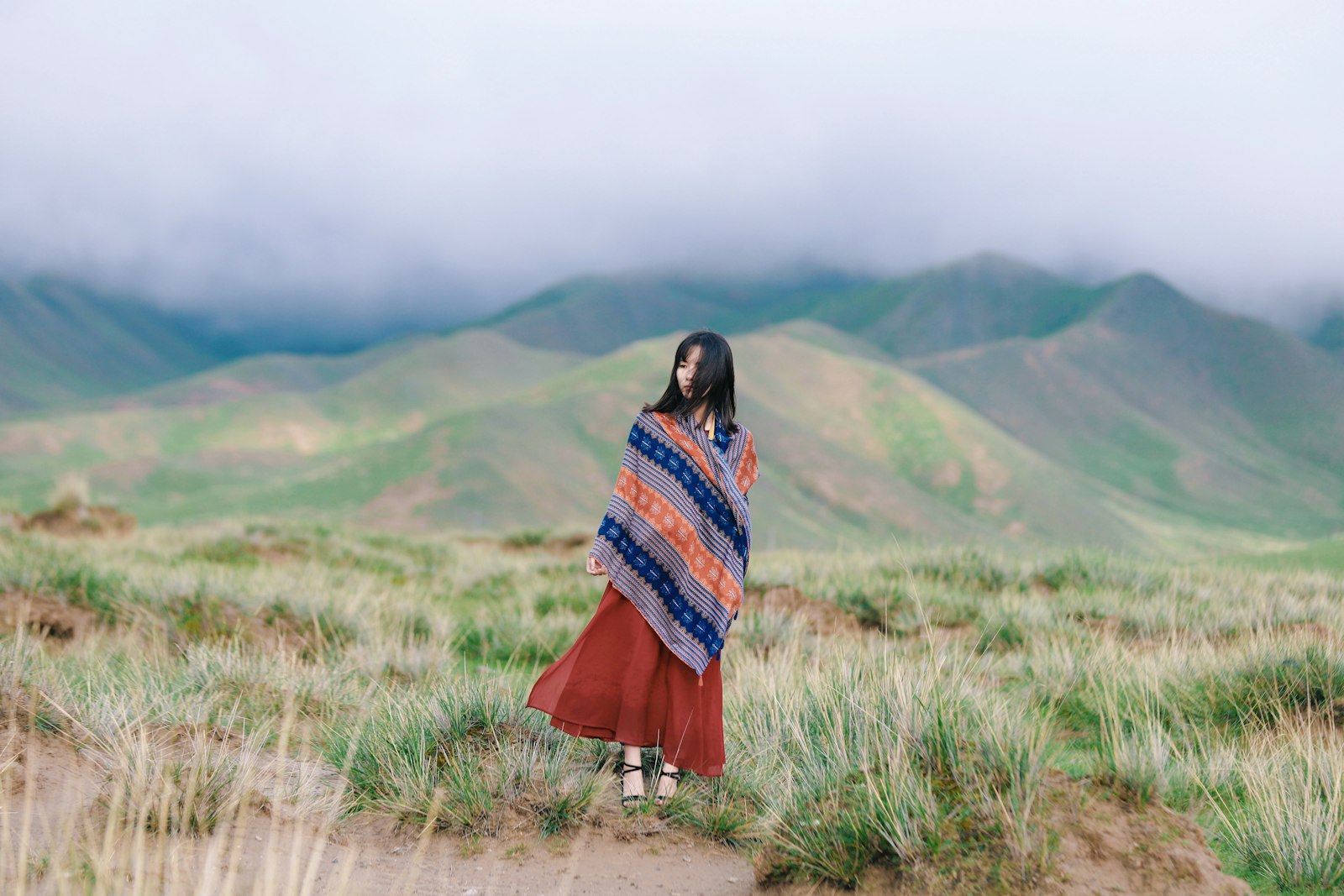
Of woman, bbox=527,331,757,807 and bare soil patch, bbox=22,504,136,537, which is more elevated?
woman, bbox=527,331,757,807

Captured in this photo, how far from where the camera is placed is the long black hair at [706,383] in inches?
165

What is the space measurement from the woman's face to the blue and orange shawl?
0.15 meters

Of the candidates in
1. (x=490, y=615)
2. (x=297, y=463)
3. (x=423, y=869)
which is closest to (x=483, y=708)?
(x=423, y=869)

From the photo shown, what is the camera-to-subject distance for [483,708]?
15.0ft

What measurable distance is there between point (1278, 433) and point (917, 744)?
222m

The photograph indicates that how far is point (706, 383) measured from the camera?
420cm

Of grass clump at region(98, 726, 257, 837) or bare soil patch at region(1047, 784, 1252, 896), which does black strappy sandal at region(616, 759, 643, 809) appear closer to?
grass clump at region(98, 726, 257, 837)

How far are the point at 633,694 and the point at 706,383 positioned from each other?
1367 millimetres

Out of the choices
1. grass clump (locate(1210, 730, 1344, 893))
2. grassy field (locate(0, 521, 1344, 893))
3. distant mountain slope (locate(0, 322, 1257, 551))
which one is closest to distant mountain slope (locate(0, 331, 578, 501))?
distant mountain slope (locate(0, 322, 1257, 551))

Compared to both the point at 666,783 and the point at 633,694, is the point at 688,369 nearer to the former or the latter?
the point at 633,694

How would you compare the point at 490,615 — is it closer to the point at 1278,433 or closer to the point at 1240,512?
the point at 1240,512

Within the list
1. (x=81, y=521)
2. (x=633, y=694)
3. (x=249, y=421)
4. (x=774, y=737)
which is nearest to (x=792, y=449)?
(x=249, y=421)

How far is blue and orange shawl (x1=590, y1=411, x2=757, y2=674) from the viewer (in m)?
4.16

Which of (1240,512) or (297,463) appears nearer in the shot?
(297,463)
